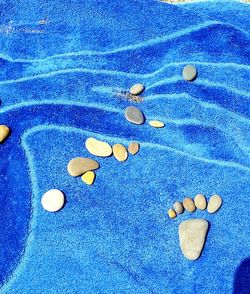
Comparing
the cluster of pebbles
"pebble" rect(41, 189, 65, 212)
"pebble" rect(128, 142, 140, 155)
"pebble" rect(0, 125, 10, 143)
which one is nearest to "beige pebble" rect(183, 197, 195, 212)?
the cluster of pebbles

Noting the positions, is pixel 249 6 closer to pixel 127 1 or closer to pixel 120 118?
pixel 127 1

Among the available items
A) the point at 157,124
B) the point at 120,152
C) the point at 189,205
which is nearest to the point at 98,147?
the point at 120,152

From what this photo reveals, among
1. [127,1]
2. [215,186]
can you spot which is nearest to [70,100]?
[127,1]

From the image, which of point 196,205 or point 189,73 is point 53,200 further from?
point 189,73

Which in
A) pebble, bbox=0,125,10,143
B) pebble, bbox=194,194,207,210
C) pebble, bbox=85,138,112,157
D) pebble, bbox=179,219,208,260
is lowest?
pebble, bbox=179,219,208,260

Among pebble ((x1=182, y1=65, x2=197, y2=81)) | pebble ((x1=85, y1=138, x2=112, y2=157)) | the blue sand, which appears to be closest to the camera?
the blue sand

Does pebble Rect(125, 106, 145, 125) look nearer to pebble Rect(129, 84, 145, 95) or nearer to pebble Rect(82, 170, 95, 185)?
pebble Rect(129, 84, 145, 95)
